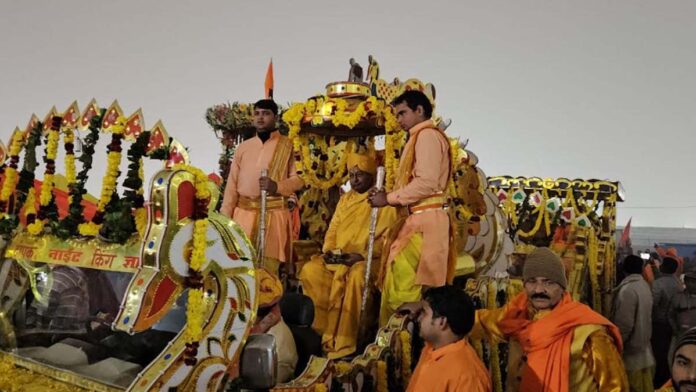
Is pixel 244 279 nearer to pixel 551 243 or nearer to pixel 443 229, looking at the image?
pixel 443 229

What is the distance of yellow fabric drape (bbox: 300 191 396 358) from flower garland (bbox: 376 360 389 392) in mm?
1049

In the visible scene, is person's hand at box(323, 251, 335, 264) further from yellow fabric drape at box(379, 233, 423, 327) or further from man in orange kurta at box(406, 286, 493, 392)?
man in orange kurta at box(406, 286, 493, 392)

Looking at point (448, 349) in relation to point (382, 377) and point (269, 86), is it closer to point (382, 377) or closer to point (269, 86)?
point (382, 377)

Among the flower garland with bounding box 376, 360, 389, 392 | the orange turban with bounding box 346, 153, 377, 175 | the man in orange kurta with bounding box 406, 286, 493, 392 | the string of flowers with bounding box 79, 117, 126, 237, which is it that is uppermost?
the orange turban with bounding box 346, 153, 377, 175

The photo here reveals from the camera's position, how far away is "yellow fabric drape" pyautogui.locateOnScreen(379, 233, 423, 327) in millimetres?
4027

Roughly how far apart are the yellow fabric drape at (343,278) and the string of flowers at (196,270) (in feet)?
7.81

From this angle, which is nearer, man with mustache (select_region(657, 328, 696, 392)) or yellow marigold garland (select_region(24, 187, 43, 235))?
man with mustache (select_region(657, 328, 696, 392))

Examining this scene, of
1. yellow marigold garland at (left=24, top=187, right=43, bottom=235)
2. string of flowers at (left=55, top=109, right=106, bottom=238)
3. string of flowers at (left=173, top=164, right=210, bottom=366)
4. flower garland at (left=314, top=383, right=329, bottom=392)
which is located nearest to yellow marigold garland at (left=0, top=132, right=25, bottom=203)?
yellow marigold garland at (left=24, top=187, right=43, bottom=235)

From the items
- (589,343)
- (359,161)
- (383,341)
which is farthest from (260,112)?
(589,343)

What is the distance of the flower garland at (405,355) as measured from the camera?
Result: 346cm

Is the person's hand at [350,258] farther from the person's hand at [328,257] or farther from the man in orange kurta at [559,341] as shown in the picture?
the man in orange kurta at [559,341]

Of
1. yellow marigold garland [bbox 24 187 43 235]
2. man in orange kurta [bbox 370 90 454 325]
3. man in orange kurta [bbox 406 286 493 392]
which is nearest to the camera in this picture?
man in orange kurta [bbox 406 286 493 392]

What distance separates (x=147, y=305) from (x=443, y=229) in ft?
8.52

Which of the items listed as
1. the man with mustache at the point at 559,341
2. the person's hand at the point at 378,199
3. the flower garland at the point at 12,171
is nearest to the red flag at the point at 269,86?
the person's hand at the point at 378,199
